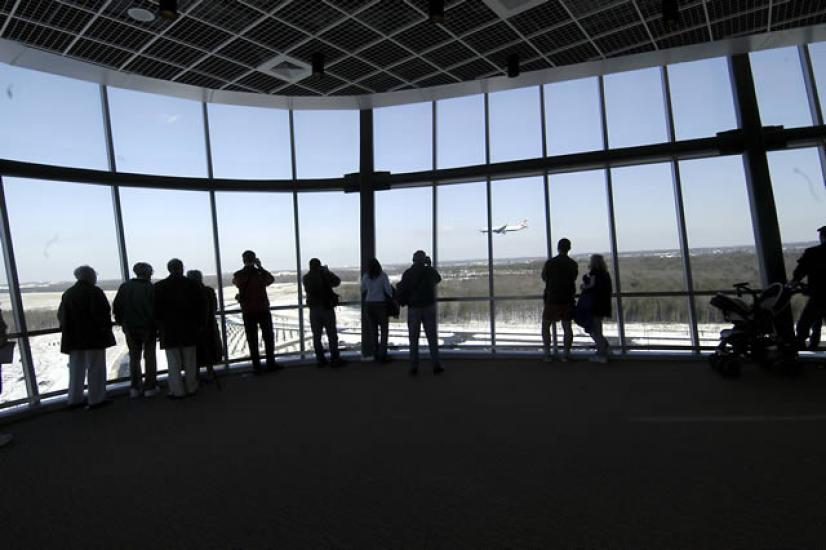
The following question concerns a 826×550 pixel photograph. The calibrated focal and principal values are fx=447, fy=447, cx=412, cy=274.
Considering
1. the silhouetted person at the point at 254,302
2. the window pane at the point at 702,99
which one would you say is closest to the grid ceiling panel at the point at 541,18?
the window pane at the point at 702,99

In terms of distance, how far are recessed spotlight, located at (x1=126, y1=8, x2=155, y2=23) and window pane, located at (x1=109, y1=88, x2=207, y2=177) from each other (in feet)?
7.96

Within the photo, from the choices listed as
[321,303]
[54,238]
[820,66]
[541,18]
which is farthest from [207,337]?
[820,66]

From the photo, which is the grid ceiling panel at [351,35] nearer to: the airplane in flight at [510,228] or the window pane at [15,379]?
the airplane in flight at [510,228]

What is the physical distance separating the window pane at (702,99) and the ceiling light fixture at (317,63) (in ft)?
17.3

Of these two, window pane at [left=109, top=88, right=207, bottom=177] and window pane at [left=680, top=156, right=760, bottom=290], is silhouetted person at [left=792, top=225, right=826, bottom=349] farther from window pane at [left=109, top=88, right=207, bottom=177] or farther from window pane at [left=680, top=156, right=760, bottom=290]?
window pane at [left=109, top=88, right=207, bottom=177]

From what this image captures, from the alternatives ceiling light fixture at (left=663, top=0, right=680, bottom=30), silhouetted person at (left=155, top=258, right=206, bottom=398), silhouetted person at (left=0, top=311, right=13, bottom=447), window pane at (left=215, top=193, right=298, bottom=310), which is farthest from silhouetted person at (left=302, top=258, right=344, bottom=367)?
ceiling light fixture at (left=663, top=0, right=680, bottom=30)

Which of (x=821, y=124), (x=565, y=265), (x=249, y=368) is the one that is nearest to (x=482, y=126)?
(x=565, y=265)

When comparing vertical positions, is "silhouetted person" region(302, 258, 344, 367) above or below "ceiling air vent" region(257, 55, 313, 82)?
below

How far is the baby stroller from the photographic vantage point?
17.1 feet

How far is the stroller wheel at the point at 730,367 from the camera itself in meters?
5.21

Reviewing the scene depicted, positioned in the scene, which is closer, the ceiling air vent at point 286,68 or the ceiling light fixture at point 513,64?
the ceiling air vent at point 286,68

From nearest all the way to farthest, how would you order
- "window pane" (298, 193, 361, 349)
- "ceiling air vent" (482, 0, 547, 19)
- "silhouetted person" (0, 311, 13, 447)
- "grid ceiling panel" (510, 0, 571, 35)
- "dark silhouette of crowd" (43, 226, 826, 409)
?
1. "silhouetted person" (0, 311, 13, 447)
2. "ceiling air vent" (482, 0, 547, 19)
3. "grid ceiling panel" (510, 0, 571, 35)
4. "dark silhouette of crowd" (43, 226, 826, 409)
5. "window pane" (298, 193, 361, 349)

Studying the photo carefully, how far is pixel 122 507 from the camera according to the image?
269 centimetres

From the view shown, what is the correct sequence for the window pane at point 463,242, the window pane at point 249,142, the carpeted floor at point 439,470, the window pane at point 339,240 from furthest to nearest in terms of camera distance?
the window pane at point 339,240
the window pane at point 463,242
the window pane at point 249,142
the carpeted floor at point 439,470
